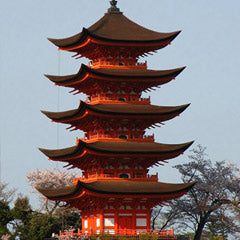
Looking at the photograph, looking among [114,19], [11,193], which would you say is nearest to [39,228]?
[114,19]

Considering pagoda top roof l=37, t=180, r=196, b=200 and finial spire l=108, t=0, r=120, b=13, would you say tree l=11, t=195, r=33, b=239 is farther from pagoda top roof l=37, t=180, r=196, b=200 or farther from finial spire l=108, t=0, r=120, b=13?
finial spire l=108, t=0, r=120, b=13

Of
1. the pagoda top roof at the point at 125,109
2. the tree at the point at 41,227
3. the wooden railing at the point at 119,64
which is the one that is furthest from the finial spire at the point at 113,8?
the tree at the point at 41,227

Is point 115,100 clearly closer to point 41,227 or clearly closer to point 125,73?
point 125,73

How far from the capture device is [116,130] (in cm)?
7544

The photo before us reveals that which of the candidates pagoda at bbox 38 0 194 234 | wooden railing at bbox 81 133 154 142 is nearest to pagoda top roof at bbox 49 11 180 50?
pagoda at bbox 38 0 194 234

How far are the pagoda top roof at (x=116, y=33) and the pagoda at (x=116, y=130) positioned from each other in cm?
10

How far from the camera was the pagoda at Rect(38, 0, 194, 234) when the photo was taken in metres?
72.3

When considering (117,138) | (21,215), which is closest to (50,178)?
(21,215)

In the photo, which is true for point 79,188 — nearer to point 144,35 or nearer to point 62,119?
point 62,119

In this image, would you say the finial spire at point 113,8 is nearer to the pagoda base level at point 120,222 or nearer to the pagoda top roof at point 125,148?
the pagoda top roof at point 125,148

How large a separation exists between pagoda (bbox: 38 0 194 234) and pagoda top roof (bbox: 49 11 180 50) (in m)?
0.10

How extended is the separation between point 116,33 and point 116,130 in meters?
10.1

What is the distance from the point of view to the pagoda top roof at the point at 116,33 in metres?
76.4

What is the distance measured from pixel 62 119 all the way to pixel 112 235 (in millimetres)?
13709
